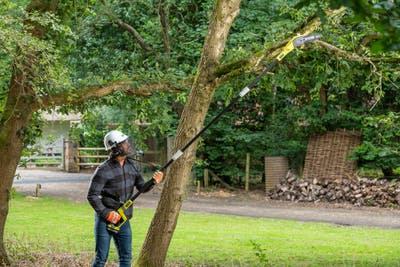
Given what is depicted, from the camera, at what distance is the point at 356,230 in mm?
15539

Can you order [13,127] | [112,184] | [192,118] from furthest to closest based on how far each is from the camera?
[13,127]
[192,118]
[112,184]

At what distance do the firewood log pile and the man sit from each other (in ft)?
48.0

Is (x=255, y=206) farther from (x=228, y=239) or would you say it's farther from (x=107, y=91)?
(x=107, y=91)

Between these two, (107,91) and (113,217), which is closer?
(113,217)

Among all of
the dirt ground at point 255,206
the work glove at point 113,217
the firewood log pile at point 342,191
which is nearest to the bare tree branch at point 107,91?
the work glove at point 113,217

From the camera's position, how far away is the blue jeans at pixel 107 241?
277 inches

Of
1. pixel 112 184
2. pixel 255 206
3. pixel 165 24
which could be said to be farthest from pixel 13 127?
pixel 255 206

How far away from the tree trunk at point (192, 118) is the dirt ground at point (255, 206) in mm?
9650

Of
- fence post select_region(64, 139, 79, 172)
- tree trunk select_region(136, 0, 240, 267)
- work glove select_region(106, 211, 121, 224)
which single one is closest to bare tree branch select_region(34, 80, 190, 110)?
tree trunk select_region(136, 0, 240, 267)

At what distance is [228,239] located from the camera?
13.5 metres

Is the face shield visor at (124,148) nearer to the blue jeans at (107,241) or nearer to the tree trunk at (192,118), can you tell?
the blue jeans at (107,241)

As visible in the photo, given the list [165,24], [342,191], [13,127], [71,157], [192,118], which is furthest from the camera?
[71,157]

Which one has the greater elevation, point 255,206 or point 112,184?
point 112,184

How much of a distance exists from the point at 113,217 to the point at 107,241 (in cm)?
41
